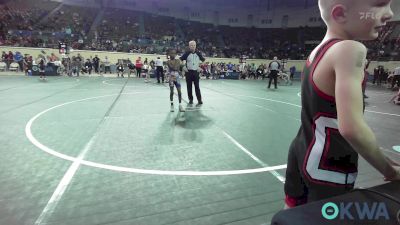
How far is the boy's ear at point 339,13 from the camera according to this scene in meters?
1.17

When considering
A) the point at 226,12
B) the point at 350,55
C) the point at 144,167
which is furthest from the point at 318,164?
the point at 226,12

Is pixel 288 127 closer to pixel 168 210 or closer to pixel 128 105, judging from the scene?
pixel 168 210

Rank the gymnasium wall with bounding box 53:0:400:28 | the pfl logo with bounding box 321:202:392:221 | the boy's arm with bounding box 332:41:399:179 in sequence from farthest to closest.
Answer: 1. the gymnasium wall with bounding box 53:0:400:28
2. the boy's arm with bounding box 332:41:399:179
3. the pfl logo with bounding box 321:202:392:221

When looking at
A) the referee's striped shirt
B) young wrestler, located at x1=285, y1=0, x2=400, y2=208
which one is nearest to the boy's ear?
young wrestler, located at x1=285, y1=0, x2=400, y2=208

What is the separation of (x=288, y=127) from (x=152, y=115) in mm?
3674

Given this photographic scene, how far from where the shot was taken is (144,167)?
403 cm

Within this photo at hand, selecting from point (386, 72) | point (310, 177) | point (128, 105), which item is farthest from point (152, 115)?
point (386, 72)

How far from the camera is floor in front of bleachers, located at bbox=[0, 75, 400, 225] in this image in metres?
2.86

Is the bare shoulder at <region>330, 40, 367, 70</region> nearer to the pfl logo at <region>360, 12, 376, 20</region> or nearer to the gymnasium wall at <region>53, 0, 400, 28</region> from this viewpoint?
the pfl logo at <region>360, 12, 376, 20</region>

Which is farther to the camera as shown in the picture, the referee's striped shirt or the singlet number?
the referee's striped shirt

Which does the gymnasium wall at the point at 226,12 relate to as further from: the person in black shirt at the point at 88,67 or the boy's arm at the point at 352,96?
the boy's arm at the point at 352,96

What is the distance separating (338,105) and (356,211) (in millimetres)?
397

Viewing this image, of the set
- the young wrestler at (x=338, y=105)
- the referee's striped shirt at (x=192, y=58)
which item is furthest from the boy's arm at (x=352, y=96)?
the referee's striped shirt at (x=192, y=58)

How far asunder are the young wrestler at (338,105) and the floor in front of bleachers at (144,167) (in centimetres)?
159
